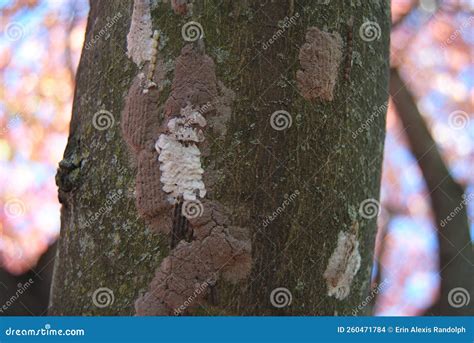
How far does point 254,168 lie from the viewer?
79 centimetres

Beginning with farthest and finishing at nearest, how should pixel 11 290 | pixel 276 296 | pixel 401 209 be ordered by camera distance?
pixel 401 209 → pixel 11 290 → pixel 276 296

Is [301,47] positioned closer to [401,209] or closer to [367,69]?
[367,69]

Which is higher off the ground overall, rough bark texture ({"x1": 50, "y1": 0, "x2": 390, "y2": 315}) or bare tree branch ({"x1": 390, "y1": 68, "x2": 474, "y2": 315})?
rough bark texture ({"x1": 50, "y1": 0, "x2": 390, "y2": 315})

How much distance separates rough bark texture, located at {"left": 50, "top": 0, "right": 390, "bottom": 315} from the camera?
30.8 inches

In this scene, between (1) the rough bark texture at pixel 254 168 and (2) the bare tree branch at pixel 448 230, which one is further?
(2) the bare tree branch at pixel 448 230

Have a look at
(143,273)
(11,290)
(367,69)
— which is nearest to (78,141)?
(143,273)

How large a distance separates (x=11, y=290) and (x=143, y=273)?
1.71 m

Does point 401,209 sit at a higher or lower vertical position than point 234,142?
lower

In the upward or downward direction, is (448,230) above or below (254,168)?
below

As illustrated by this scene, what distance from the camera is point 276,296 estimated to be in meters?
0.77

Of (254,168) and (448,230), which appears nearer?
(254,168)

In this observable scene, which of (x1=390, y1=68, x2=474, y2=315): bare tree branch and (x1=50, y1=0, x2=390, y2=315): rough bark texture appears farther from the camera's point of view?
(x1=390, y1=68, x2=474, y2=315): bare tree branch

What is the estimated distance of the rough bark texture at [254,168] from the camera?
78 cm

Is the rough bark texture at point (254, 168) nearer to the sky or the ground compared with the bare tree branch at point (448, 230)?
nearer to the sky
